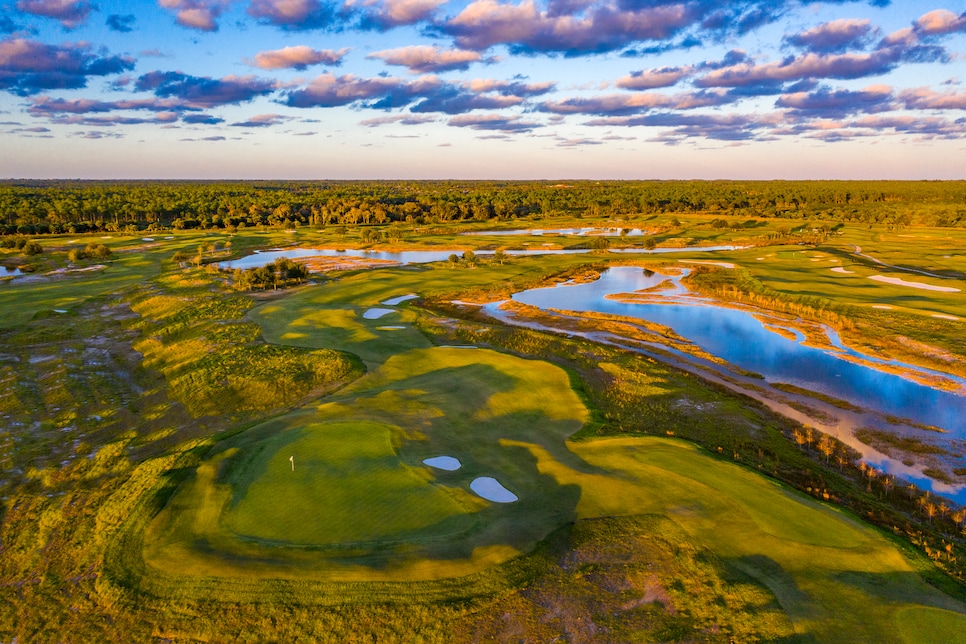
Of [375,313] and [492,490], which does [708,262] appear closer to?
[375,313]

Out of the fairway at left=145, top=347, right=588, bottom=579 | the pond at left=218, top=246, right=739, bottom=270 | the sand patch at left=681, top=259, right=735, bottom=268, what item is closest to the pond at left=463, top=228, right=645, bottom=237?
the pond at left=218, top=246, right=739, bottom=270

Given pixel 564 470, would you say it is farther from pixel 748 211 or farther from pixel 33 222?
pixel 748 211

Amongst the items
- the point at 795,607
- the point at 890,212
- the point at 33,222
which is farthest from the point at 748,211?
the point at 33,222

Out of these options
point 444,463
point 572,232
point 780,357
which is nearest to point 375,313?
point 444,463

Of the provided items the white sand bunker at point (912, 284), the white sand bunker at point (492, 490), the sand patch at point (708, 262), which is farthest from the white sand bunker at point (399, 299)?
the white sand bunker at point (912, 284)

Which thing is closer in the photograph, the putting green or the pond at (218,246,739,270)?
the putting green

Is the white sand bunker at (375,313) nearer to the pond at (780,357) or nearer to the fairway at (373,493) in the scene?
the pond at (780,357)

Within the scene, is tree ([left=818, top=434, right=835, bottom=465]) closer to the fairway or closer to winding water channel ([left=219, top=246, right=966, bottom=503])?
winding water channel ([left=219, top=246, right=966, bottom=503])
